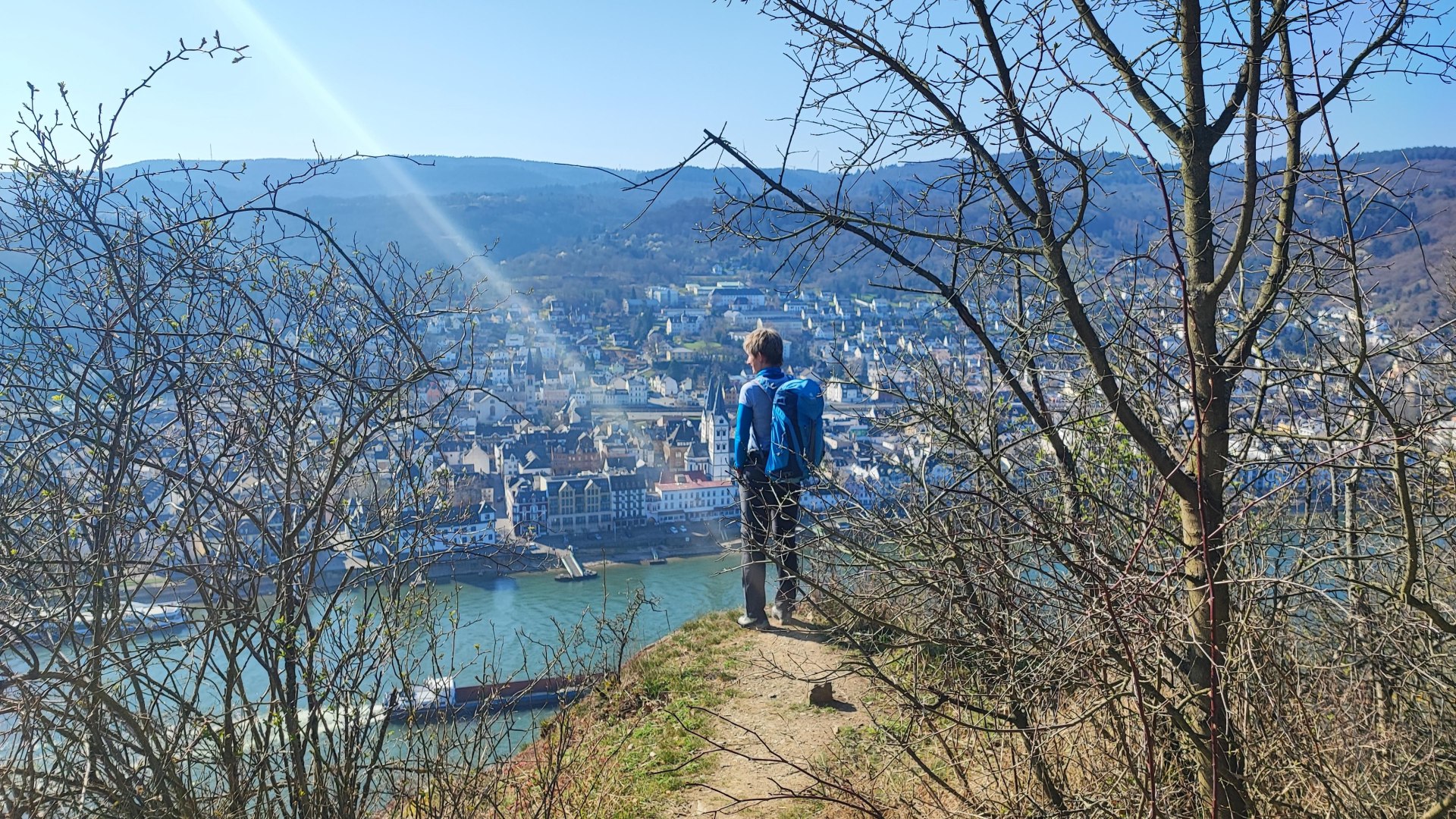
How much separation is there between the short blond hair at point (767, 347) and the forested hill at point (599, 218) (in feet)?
3.59

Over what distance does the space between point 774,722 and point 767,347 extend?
1.52 m

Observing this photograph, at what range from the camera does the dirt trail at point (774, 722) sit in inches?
113

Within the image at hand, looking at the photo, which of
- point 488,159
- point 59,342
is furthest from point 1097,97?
point 488,159

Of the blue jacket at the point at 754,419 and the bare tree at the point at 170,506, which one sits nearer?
the bare tree at the point at 170,506

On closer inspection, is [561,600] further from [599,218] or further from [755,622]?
[599,218]

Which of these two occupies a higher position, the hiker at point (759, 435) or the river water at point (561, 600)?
the hiker at point (759, 435)

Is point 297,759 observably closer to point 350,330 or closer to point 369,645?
point 369,645

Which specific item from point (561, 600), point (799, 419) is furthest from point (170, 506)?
point (561, 600)

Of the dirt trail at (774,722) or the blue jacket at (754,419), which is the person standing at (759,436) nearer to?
the blue jacket at (754,419)

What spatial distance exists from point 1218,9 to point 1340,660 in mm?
1269

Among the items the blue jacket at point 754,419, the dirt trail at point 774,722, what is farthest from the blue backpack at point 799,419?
the dirt trail at point 774,722

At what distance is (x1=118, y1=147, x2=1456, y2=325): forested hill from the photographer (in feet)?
6.57

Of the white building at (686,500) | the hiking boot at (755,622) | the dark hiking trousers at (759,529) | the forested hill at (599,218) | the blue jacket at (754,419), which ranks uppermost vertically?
the forested hill at (599,218)

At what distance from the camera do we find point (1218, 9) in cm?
166
